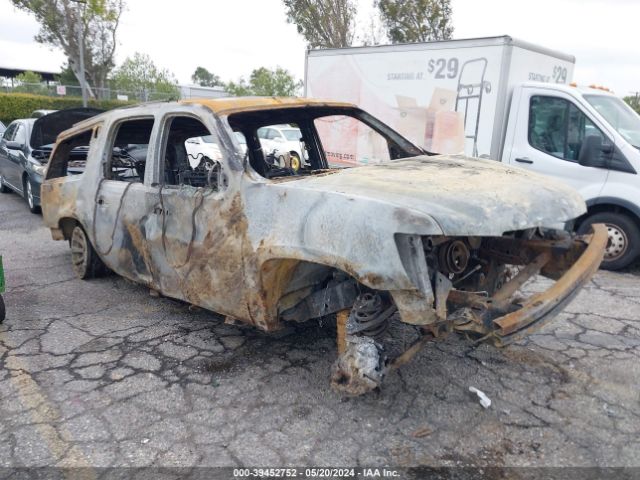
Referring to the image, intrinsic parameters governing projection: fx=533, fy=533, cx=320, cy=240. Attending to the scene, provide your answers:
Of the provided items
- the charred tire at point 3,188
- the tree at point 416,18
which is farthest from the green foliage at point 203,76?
the charred tire at point 3,188

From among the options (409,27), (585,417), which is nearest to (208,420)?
(585,417)

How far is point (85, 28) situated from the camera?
94.8 ft

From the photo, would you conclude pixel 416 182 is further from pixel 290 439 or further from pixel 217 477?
pixel 217 477

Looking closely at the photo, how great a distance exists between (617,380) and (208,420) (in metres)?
2.67

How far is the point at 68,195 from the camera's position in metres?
5.20

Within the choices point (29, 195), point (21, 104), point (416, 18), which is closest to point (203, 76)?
point (21, 104)

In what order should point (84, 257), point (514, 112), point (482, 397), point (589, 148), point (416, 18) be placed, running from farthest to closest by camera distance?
point (416, 18) < point (514, 112) < point (589, 148) < point (84, 257) < point (482, 397)

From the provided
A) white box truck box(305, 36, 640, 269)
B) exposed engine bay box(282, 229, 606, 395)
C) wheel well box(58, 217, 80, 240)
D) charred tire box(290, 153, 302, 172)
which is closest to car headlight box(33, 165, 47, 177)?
wheel well box(58, 217, 80, 240)

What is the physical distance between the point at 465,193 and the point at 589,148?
12.4 ft

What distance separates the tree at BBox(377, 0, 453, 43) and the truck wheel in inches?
586

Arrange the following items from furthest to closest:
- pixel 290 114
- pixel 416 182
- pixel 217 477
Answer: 1. pixel 290 114
2. pixel 416 182
3. pixel 217 477

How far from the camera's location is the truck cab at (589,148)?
5895mm

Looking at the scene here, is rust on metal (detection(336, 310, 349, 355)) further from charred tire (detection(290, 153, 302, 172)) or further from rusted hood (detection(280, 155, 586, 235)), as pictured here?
charred tire (detection(290, 153, 302, 172))

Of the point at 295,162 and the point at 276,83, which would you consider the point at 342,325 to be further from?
the point at 276,83
